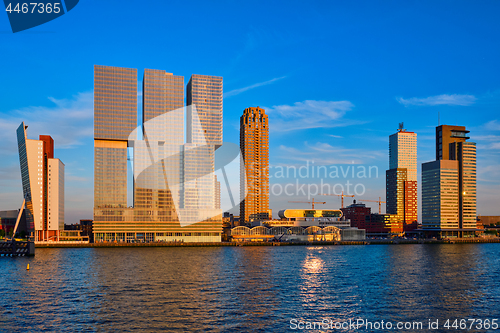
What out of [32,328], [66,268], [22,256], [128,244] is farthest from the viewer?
[128,244]

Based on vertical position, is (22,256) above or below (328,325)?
below

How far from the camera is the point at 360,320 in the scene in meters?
44.5

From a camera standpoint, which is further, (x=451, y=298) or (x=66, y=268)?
(x=66, y=268)

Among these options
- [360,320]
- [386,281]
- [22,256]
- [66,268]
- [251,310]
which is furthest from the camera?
[22,256]

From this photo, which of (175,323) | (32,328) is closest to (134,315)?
(175,323)

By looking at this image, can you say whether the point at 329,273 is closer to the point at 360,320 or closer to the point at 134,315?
the point at 360,320

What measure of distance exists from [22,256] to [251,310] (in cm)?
10263

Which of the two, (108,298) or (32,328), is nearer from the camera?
(32,328)

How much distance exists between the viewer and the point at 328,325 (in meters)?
42.7

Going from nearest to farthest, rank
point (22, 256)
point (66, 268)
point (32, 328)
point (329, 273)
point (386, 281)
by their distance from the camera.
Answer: point (32, 328) < point (386, 281) < point (329, 273) < point (66, 268) < point (22, 256)

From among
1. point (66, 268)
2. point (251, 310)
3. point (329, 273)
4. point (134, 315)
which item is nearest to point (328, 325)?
point (251, 310)

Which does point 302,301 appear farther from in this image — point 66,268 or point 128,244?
point 128,244

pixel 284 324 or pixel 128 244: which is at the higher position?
pixel 284 324

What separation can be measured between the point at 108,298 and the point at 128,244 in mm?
140807
